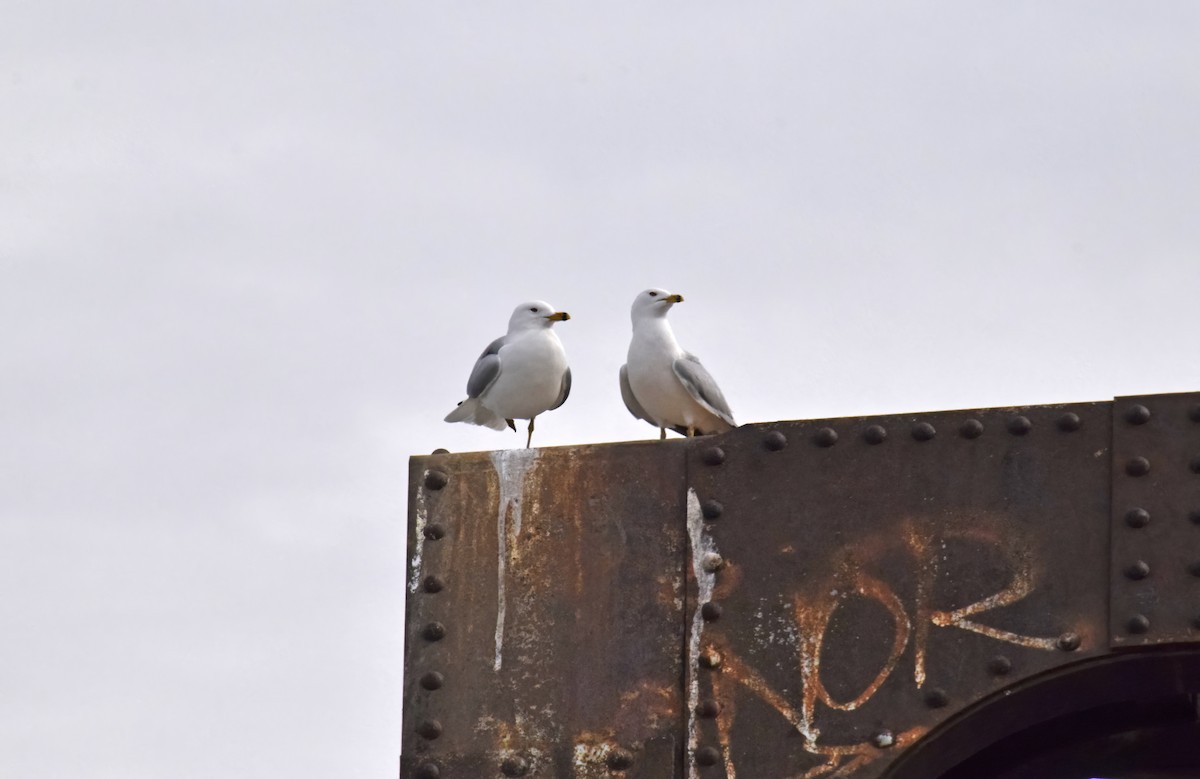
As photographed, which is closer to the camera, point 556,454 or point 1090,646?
point 1090,646

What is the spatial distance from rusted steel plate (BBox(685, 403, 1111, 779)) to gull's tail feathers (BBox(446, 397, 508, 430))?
3096 mm

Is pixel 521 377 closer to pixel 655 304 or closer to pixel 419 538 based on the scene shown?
pixel 655 304

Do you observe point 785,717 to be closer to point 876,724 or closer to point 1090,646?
point 876,724

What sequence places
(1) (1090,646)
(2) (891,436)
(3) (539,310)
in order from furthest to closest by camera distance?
1. (3) (539,310)
2. (2) (891,436)
3. (1) (1090,646)

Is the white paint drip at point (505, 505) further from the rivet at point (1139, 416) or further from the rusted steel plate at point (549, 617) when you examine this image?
the rivet at point (1139, 416)

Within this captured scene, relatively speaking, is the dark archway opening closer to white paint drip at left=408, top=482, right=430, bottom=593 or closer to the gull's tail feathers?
white paint drip at left=408, top=482, right=430, bottom=593

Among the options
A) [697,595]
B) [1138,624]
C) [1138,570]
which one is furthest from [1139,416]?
[697,595]

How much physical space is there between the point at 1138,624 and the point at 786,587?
2.73 feet

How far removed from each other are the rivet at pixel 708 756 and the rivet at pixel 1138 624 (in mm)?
1012

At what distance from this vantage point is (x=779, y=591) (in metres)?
4.27

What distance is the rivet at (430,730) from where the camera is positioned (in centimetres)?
436

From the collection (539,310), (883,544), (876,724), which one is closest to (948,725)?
(876,724)

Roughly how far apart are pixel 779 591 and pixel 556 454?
71 cm

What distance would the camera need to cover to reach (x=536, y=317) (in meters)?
7.50
